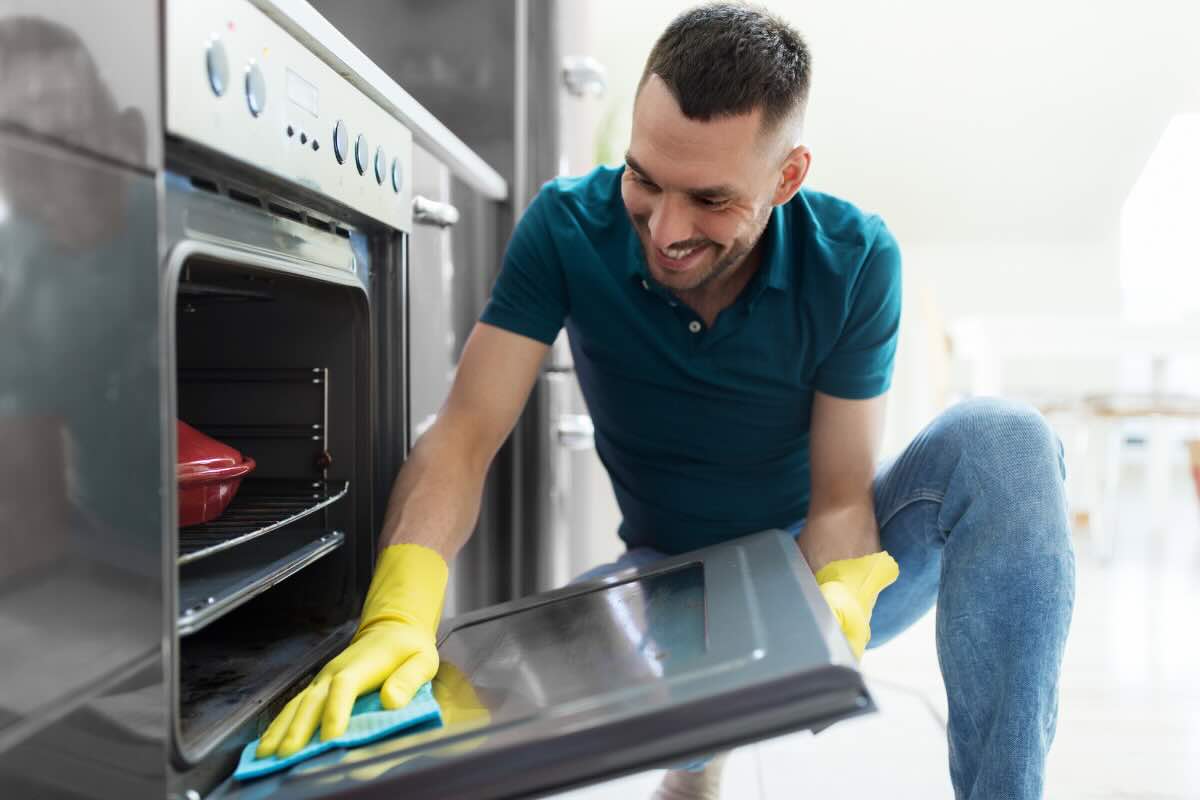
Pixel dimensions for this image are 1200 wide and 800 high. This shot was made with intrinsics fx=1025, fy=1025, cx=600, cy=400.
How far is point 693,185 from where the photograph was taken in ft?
3.84

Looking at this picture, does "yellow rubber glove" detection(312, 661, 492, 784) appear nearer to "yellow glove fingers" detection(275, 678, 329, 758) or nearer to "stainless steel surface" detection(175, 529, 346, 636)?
"yellow glove fingers" detection(275, 678, 329, 758)

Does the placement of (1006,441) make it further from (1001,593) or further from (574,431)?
(574,431)

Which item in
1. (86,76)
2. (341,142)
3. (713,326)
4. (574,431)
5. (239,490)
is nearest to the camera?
(86,76)

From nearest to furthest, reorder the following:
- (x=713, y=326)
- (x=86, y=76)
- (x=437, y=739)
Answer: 1. (x=86, y=76)
2. (x=437, y=739)
3. (x=713, y=326)

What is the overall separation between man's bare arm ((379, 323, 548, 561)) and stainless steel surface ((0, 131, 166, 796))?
1.58 feet

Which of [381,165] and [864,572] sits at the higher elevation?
[381,165]

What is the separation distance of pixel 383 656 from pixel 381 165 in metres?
0.50

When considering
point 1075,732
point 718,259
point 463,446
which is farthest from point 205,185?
point 1075,732

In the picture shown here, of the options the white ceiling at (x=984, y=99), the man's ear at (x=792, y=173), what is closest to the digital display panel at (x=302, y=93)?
the man's ear at (x=792, y=173)

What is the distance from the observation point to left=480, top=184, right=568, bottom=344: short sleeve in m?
1.35

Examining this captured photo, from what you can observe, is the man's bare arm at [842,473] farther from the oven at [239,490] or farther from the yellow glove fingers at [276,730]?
the yellow glove fingers at [276,730]

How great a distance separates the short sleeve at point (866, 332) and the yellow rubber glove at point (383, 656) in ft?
1.91

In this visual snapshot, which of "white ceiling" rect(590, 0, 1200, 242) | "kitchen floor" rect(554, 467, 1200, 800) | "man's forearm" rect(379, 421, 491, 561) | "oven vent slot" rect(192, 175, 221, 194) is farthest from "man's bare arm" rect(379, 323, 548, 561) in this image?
"white ceiling" rect(590, 0, 1200, 242)

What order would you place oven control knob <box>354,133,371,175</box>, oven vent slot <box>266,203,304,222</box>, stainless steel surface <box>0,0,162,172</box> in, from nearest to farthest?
stainless steel surface <box>0,0,162,172</box> → oven vent slot <box>266,203,304,222</box> → oven control knob <box>354,133,371,175</box>
